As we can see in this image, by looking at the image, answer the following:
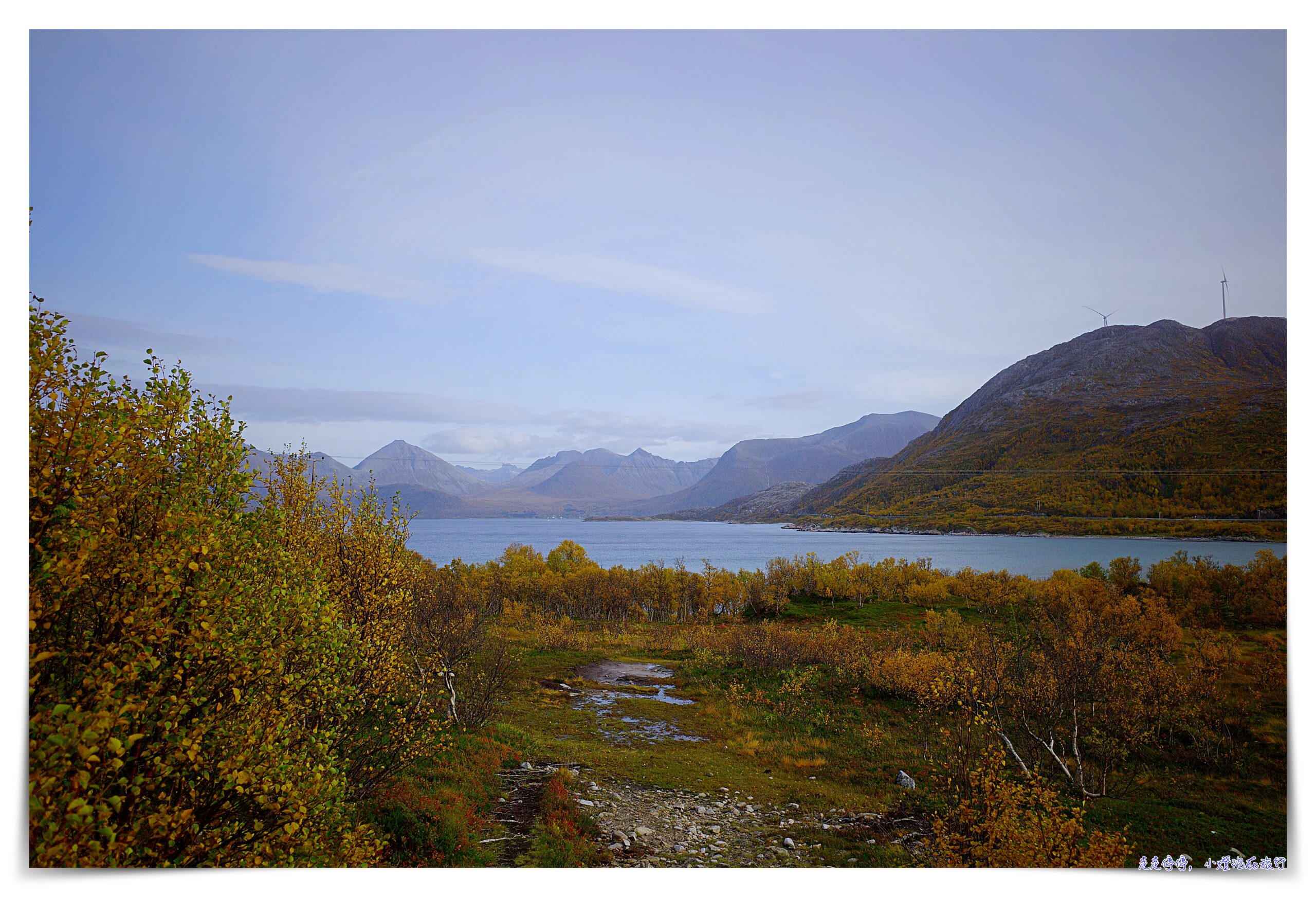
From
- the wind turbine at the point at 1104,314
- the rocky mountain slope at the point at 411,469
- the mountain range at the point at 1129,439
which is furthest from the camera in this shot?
the rocky mountain slope at the point at 411,469

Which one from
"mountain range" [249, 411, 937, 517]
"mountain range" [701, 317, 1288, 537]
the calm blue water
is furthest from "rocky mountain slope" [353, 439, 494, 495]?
"mountain range" [701, 317, 1288, 537]

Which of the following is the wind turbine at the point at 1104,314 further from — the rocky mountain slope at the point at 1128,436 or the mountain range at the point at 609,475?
the mountain range at the point at 609,475

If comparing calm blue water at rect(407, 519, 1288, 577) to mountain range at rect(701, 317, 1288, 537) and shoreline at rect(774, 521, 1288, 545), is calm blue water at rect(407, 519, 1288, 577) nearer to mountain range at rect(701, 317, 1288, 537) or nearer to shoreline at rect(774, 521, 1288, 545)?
shoreline at rect(774, 521, 1288, 545)

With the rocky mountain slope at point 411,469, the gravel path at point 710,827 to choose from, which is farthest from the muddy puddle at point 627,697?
the rocky mountain slope at point 411,469

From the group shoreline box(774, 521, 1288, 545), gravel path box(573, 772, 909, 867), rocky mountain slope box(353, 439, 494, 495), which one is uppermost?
rocky mountain slope box(353, 439, 494, 495)

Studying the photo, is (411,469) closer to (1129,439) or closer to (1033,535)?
(1033,535)
